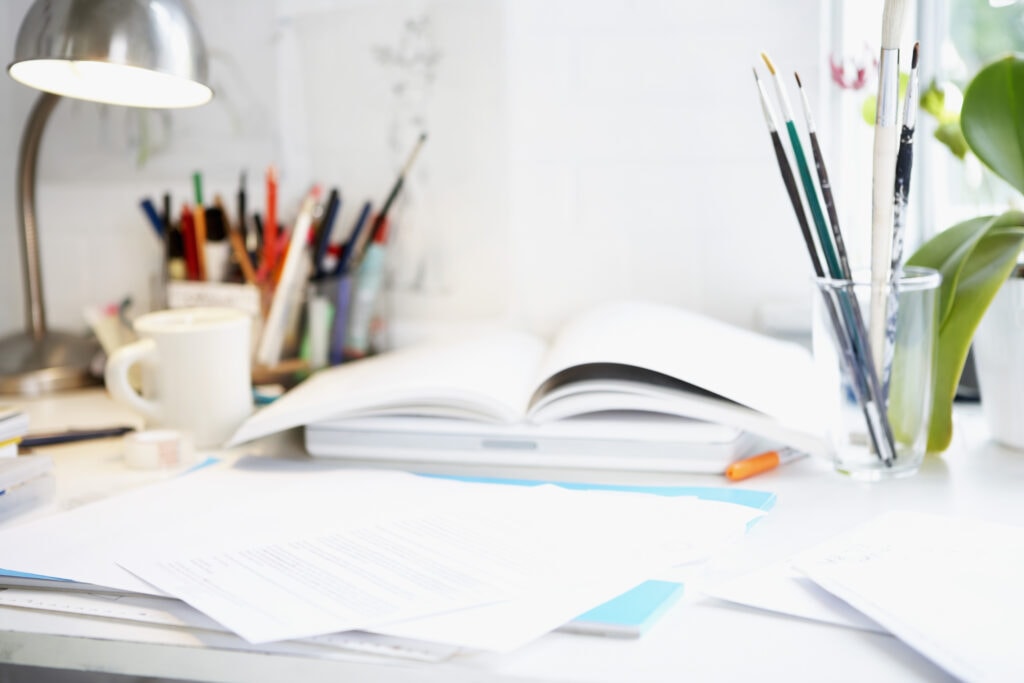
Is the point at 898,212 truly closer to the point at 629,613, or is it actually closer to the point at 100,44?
the point at 629,613

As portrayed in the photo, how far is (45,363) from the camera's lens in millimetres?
1059

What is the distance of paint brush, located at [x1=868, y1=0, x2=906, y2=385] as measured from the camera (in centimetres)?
66

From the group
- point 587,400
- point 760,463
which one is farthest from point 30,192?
point 760,463

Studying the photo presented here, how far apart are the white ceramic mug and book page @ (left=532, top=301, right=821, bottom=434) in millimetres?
261

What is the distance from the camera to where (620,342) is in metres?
0.77

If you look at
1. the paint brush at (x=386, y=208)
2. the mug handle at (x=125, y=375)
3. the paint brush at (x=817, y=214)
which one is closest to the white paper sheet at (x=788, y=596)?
the paint brush at (x=817, y=214)

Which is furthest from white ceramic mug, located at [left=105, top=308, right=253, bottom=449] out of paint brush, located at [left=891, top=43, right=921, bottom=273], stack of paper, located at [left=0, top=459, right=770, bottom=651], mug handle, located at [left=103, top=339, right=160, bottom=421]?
paint brush, located at [left=891, top=43, right=921, bottom=273]

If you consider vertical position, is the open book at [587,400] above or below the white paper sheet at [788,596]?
above

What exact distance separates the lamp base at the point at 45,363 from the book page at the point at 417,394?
348 millimetres

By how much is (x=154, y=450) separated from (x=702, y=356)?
0.43 metres

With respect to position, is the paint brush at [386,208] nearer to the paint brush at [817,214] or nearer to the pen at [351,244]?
the pen at [351,244]

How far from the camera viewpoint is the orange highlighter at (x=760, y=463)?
0.72 m

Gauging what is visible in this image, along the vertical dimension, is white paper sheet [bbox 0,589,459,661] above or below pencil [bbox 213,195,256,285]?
below

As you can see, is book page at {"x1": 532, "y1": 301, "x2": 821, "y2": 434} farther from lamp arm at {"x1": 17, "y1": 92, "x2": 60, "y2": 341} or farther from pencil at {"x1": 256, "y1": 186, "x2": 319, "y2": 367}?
lamp arm at {"x1": 17, "y1": 92, "x2": 60, "y2": 341}
